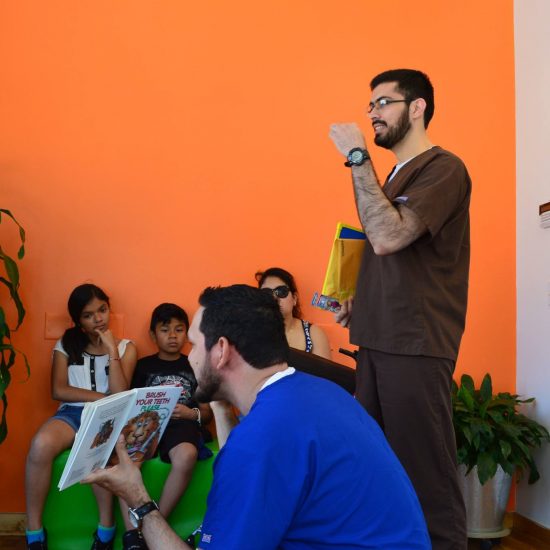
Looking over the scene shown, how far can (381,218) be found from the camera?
65.7 inches

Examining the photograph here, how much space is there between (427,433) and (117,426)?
89 centimetres

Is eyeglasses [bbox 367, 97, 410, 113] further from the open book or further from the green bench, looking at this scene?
the green bench

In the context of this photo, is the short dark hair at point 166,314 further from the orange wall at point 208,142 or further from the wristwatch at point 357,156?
the wristwatch at point 357,156

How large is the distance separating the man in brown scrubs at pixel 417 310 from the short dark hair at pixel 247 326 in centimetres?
53

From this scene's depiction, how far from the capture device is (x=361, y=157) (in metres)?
1.74

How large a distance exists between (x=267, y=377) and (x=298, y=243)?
199 centimetres

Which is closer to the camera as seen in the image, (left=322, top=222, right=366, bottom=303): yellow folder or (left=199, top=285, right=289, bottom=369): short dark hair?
(left=199, top=285, right=289, bottom=369): short dark hair

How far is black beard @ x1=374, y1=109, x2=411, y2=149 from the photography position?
1856 mm

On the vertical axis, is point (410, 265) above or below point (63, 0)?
below

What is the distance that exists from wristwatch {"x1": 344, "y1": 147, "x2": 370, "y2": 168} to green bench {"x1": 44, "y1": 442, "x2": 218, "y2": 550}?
4.84 feet

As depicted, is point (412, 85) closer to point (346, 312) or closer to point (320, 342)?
point (346, 312)

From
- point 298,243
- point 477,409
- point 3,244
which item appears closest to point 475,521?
point 477,409

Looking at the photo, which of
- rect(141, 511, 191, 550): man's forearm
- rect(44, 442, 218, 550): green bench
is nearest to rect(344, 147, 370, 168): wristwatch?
rect(141, 511, 191, 550): man's forearm

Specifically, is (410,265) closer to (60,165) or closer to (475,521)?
(475,521)
